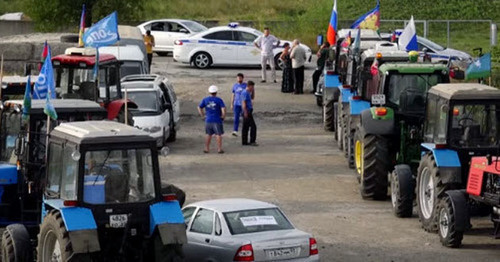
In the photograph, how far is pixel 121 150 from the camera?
15164mm

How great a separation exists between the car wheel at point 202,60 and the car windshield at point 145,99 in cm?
1428

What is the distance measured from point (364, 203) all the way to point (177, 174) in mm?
4710

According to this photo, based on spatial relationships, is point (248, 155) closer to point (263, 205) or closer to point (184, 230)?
point (263, 205)

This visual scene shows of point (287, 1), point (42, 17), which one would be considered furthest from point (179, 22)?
point (287, 1)

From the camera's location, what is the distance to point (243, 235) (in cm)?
1622

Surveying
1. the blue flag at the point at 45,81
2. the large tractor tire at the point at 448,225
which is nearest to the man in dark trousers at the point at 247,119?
the blue flag at the point at 45,81

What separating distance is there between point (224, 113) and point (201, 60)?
14951 millimetres

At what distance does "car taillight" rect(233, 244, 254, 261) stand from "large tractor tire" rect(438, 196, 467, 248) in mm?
4198

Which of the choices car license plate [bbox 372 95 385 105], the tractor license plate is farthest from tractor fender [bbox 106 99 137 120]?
the tractor license plate

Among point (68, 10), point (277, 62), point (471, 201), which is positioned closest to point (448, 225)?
point (471, 201)

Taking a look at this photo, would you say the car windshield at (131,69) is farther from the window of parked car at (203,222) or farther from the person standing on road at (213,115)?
the window of parked car at (203,222)

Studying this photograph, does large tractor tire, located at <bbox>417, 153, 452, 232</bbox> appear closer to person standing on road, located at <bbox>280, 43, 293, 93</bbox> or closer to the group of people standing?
the group of people standing

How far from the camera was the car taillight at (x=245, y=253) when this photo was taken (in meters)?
15.8

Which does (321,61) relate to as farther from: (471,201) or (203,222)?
(203,222)
